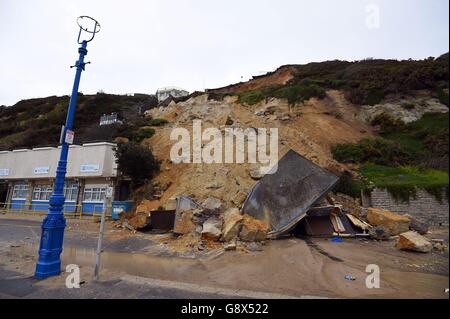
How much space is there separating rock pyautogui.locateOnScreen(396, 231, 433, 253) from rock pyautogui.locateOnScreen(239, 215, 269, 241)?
4.52 metres

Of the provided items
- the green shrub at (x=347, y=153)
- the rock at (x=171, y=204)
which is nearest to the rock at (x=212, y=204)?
the rock at (x=171, y=204)

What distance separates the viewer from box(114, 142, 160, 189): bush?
62.1 feet

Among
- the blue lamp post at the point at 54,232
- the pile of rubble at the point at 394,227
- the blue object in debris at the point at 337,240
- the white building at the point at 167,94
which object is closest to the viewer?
the blue lamp post at the point at 54,232

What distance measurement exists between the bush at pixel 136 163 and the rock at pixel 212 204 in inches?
307

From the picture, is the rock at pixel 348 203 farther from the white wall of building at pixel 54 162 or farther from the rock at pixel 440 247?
the white wall of building at pixel 54 162

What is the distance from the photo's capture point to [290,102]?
26938 mm

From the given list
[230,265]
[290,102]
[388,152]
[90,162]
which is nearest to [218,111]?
[290,102]

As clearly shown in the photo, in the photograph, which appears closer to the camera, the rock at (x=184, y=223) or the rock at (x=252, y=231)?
the rock at (x=252, y=231)

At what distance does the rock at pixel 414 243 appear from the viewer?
28.2 feet

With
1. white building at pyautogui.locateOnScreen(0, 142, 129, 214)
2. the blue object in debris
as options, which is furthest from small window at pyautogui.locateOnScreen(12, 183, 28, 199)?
the blue object in debris

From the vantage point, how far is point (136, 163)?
747 inches

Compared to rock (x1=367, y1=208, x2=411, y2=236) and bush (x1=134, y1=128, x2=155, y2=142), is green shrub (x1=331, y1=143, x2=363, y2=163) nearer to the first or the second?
rock (x1=367, y1=208, x2=411, y2=236)
